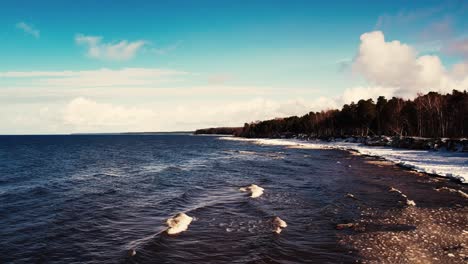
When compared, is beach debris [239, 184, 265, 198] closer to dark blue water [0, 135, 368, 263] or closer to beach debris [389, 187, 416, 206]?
dark blue water [0, 135, 368, 263]

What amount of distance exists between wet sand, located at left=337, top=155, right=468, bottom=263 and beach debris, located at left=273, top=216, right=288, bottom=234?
10.6 feet

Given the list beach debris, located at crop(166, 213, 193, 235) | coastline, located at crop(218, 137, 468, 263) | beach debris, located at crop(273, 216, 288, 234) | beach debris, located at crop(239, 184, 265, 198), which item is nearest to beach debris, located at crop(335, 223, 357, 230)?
coastline, located at crop(218, 137, 468, 263)

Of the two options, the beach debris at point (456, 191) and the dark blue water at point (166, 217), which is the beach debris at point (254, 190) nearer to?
the dark blue water at point (166, 217)

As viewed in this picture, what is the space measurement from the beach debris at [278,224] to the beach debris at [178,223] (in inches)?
202

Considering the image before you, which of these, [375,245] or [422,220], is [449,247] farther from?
[422,220]

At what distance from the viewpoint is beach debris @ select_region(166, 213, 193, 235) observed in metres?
18.8

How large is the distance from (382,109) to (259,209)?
114246mm

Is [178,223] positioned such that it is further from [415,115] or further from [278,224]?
[415,115]

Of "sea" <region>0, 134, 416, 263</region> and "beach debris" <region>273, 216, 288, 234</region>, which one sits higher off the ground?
"beach debris" <region>273, 216, 288, 234</region>

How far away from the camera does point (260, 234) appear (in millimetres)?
17828

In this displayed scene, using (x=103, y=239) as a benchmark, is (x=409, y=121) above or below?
above

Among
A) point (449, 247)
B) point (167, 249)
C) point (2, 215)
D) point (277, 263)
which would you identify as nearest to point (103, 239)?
point (167, 249)

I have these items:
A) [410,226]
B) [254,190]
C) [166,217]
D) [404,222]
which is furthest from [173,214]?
[410,226]

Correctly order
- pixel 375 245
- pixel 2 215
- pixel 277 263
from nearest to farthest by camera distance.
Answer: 1. pixel 277 263
2. pixel 375 245
3. pixel 2 215
